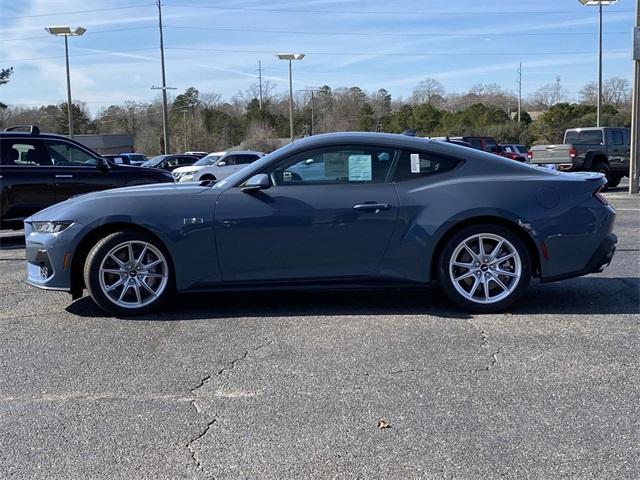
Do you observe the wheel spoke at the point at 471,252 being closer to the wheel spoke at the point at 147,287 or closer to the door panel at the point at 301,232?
the door panel at the point at 301,232

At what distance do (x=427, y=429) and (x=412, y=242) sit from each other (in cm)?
217

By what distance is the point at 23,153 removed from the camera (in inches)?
402

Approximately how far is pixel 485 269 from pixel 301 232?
1.53 meters

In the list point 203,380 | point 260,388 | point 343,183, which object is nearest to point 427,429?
point 260,388

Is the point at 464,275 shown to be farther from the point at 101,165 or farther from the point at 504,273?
the point at 101,165

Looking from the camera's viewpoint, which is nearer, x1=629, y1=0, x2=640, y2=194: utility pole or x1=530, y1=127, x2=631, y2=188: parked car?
x1=629, y1=0, x2=640, y2=194: utility pole

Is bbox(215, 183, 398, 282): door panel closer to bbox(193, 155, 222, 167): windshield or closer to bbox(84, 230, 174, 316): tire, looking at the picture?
bbox(84, 230, 174, 316): tire

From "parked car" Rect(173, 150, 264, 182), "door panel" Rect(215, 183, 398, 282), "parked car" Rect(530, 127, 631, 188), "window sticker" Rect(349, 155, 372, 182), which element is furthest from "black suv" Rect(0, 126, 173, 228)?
"parked car" Rect(173, 150, 264, 182)

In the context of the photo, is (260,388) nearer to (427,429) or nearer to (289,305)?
(427,429)

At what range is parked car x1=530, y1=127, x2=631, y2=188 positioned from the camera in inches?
733

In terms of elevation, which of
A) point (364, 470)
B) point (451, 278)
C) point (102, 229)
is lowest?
point (364, 470)

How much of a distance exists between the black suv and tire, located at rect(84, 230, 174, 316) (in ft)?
17.9

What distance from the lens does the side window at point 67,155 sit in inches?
408

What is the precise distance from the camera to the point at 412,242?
5.30 meters
